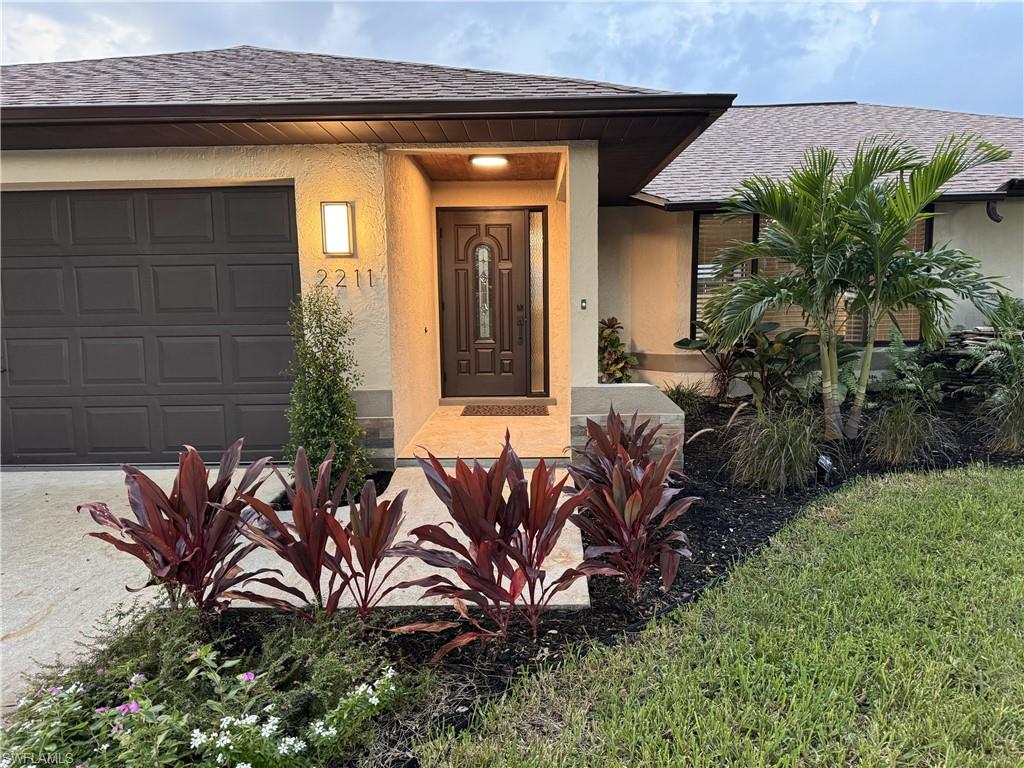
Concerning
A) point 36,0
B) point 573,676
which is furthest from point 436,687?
point 36,0

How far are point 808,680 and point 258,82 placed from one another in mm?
5235

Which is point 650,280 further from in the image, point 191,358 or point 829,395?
point 191,358

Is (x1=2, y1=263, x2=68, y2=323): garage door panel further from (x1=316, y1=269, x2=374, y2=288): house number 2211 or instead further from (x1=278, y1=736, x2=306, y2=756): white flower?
(x1=278, y1=736, x2=306, y2=756): white flower

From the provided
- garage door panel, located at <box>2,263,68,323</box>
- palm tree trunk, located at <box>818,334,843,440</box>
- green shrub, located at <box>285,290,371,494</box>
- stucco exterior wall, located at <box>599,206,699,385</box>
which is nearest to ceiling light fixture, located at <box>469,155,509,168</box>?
stucco exterior wall, located at <box>599,206,699,385</box>

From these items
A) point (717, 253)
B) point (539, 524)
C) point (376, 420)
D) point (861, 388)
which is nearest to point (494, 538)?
point (539, 524)

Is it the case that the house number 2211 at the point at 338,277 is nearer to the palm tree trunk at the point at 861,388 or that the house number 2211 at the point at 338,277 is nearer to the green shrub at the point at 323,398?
the green shrub at the point at 323,398

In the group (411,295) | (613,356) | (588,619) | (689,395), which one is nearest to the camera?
(588,619)

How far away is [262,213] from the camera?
4918 mm

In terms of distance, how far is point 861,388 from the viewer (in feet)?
16.4

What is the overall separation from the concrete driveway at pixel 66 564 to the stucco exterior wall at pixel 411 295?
0.91 meters

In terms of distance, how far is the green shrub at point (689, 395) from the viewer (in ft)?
23.5

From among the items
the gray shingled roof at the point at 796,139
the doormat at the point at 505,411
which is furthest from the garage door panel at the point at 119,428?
the gray shingled roof at the point at 796,139

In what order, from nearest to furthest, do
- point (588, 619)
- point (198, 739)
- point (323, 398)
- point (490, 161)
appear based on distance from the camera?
point (198, 739)
point (588, 619)
point (323, 398)
point (490, 161)

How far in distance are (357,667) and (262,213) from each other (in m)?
4.01
